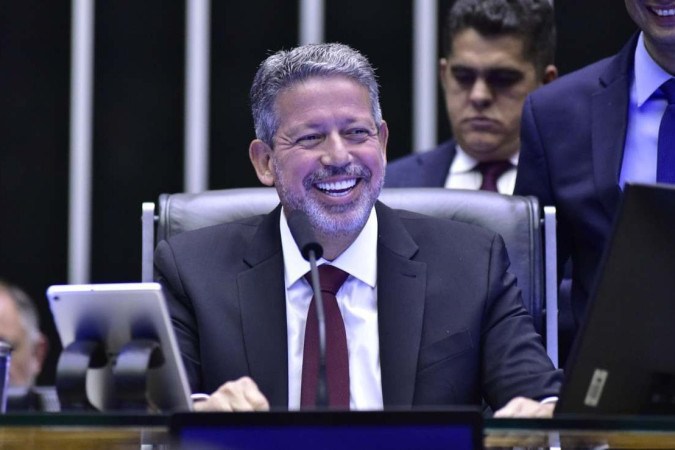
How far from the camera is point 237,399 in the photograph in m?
2.26

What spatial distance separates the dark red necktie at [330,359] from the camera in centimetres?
259

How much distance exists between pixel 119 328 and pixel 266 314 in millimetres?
566

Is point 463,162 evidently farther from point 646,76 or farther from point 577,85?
point 646,76

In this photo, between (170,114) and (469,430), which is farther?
(170,114)

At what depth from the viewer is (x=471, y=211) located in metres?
2.98

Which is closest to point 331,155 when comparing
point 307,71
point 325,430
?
point 307,71

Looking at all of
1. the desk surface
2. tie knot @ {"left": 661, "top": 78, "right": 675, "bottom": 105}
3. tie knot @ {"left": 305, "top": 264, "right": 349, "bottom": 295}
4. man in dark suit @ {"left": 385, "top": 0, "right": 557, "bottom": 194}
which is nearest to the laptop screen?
the desk surface

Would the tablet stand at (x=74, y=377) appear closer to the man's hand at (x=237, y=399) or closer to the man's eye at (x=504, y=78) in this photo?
the man's hand at (x=237, y=399)

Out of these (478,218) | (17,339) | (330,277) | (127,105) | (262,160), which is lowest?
(17,339)

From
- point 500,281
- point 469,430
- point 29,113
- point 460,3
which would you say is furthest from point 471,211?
point 29,113

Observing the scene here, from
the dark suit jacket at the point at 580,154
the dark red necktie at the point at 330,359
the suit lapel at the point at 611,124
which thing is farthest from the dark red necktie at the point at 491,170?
the dark red necktie at the point at 330,359

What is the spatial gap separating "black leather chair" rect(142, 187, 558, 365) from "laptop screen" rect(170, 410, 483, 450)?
3.96ft

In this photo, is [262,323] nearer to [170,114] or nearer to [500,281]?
[500,281]

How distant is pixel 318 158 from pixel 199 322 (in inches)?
14.3
